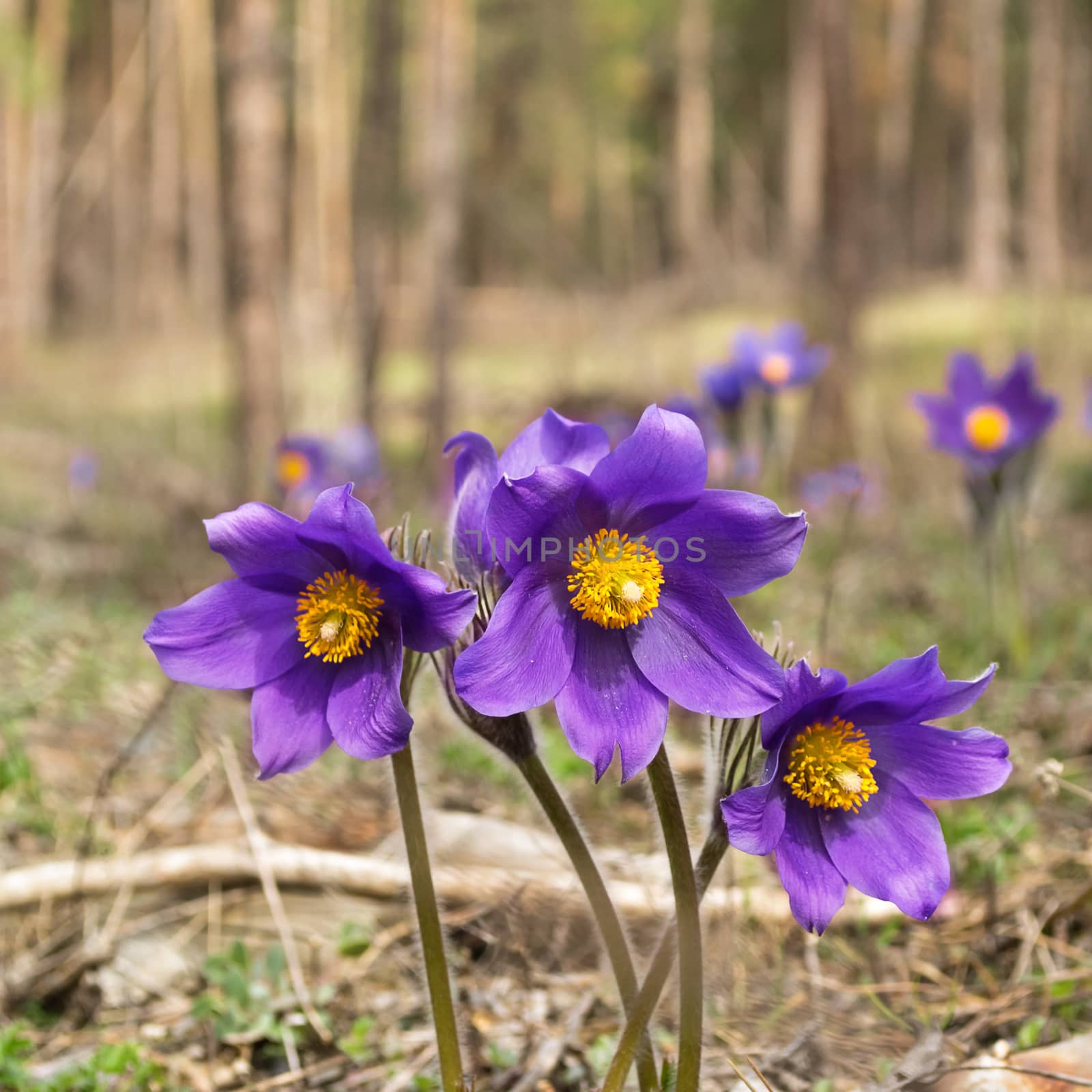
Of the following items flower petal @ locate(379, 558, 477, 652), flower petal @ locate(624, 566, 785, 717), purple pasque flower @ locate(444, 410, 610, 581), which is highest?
purple pasque flower @ locate(444, 410, 610, 581)

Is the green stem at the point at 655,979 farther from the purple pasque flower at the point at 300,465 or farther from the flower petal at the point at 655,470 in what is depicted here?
the purple pasque flower at the point at 300,465

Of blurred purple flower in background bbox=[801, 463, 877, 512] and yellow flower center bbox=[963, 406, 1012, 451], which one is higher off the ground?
yellow flower center bbox=[963, 406, 1012, 451]

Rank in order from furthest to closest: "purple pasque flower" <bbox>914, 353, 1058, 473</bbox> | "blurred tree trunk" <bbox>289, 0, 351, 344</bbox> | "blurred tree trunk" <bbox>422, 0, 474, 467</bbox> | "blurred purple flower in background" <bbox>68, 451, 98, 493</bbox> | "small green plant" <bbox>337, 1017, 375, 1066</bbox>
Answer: "blurred tree trunk" <bbox>289, 0, 351, 344</bbox> < "blurred tree trunk" <bbox>422, 0, 474, 467</bbox> < "blurred purple flower in background" <bbox>68, 451, 98, 493</bbox> < "purple pasque flower" <bbox>914, 353, 1058, 473</bbox> < "small green plant" <bbox>337, 1017, 375, 1066</bbox>

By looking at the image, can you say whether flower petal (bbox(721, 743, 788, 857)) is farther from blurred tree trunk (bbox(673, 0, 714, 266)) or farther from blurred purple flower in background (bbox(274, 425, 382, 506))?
blurred tree trunk (bbox(673, 0, 714, 266))

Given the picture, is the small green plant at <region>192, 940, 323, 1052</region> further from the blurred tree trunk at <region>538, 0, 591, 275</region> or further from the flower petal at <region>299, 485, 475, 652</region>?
the blurred tree trunk at <region>538, 0, 591, 275</region>

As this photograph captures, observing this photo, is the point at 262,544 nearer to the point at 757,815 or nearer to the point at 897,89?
the point at 757,815

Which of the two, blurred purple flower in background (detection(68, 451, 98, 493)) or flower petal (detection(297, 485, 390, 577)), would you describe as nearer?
flower petal (detection(297, 485, 390, 577))

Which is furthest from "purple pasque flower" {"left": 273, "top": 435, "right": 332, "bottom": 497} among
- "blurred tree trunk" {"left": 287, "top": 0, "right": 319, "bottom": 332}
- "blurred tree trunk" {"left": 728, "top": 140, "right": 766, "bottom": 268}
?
"blurred tree trunk" {"left": 728, "top": 140, "right": 766, "bottom": 268}

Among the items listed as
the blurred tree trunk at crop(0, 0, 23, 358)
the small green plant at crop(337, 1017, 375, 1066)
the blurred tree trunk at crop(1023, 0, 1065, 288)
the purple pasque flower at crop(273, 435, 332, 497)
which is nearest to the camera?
the small green plant at crop(337, 1017, 375, 1066)
